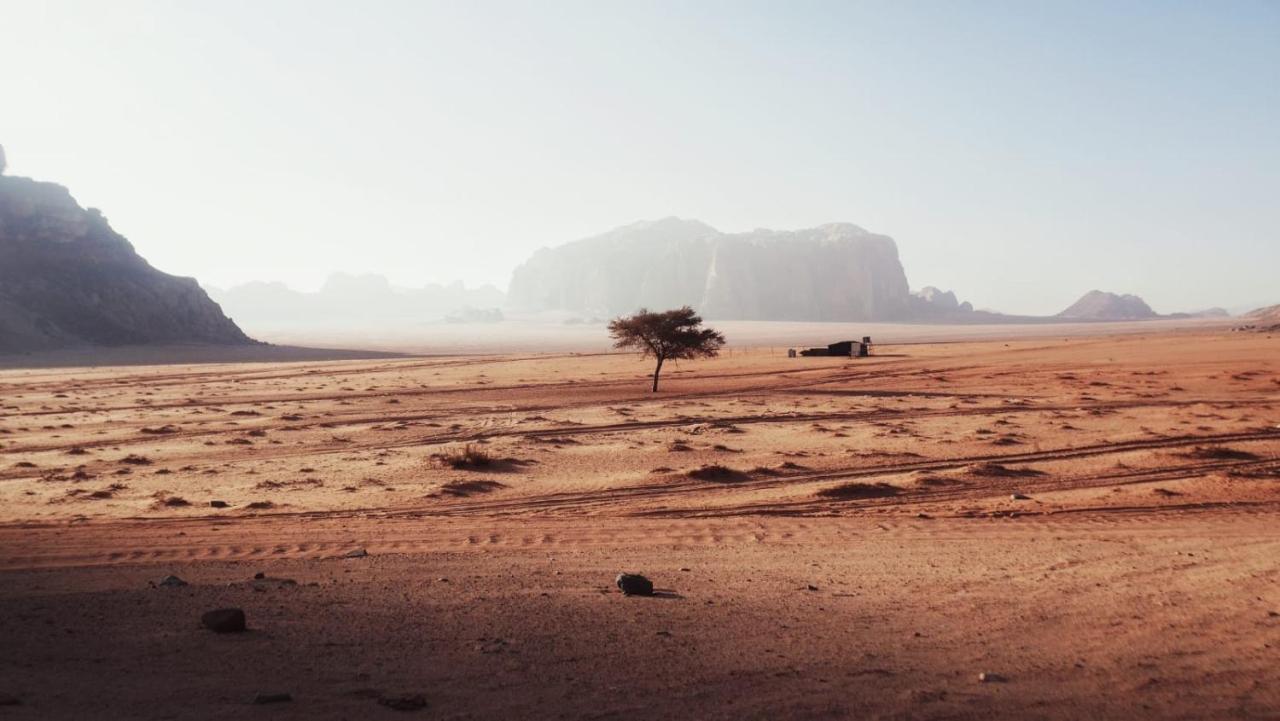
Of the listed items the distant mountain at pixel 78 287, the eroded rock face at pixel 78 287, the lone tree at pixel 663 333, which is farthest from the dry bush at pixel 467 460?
the eroded rock face at pixel 78 287

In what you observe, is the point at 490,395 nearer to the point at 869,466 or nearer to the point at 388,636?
the point at 869,466

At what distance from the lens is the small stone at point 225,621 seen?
659 cm

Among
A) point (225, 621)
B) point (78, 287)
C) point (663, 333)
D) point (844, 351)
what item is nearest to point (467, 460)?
point (225, 621)

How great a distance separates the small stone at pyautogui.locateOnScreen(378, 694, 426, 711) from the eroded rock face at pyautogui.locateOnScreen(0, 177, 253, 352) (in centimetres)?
10893

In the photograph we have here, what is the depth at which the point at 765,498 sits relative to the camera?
14.5 m

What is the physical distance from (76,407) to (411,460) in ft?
77.0

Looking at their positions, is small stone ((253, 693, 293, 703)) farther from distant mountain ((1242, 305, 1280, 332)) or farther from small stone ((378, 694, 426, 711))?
distant mountain ((1242, 305, 1280, 332))

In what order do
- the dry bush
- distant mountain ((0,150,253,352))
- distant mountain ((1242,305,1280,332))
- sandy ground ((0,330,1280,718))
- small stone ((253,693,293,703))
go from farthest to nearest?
1. distant mountain ((1242,305,1280,332))
2. distant mountain ((0,150,253,352))
3. the dry bush
4. sandy ground ((0,330,1280,718))
5. small stone ((253,693,293,703))

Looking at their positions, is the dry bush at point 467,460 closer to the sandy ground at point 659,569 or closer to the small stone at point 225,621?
the sandy ground at point 659,569

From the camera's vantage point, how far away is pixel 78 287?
348ft

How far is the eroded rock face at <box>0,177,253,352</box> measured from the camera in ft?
327

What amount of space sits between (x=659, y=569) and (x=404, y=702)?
4.38 meters

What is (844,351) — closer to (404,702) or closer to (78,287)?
(404,702)

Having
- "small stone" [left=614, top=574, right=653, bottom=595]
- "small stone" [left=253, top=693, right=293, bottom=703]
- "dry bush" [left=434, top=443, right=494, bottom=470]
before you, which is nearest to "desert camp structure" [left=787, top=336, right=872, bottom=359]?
"dry bush" [left=434, top=443, right=494, bottom=470]
